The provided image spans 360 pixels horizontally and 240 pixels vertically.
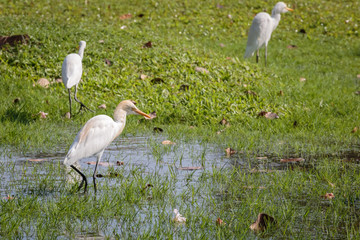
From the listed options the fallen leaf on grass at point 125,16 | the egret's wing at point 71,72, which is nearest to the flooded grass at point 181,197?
the egret's wing at point 71,72

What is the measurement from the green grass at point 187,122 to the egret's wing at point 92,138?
346 mm

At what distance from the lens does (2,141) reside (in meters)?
6.61

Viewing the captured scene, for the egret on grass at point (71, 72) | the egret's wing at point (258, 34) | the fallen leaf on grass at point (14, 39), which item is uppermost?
the egret's wing at point (258, 34)

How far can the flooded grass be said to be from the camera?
12.6ft

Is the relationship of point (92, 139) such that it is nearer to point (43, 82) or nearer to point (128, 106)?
point (128, 106)

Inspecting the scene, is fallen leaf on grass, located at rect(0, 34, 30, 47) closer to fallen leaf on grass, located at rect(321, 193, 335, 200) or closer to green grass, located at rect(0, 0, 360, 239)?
green grass, located at rect(0, 0, 360, 239)

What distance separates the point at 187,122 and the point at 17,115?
8.23 ft

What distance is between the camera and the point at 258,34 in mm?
13062

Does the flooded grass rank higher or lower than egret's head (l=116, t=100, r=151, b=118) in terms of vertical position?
lower

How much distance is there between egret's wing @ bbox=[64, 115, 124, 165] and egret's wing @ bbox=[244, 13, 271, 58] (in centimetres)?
844

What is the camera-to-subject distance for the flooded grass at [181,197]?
12.6 feet

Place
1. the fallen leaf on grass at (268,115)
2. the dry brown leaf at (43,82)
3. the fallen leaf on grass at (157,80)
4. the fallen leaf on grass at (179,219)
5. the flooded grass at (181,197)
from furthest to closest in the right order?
1. the fallen leaf on grass at (157,80)
2. the dry brown leaf at (43,82)
3. the fallen leaf on grass at (268,115)
4. the fallen leaf on grass at (179,219)
5. the flooded grass at (181,197)

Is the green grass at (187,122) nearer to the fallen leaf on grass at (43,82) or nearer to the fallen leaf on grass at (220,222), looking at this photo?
the fallen leaf on grass at (220,222)

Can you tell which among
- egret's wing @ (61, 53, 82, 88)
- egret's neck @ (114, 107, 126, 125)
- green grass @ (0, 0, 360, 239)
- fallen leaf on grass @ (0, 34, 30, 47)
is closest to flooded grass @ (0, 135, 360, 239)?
green grass @ (0, 0, 360, 239)
